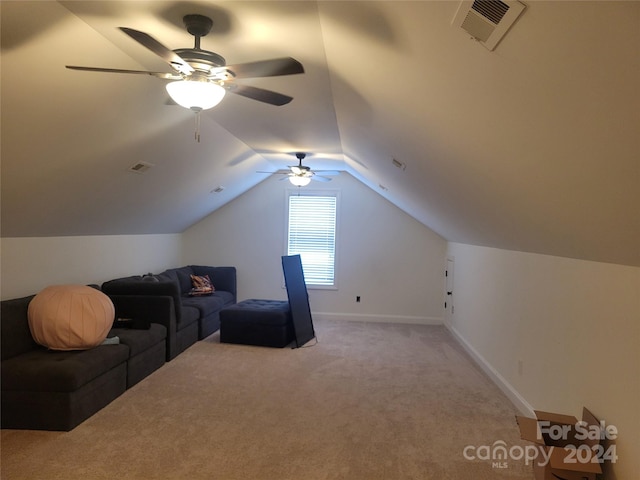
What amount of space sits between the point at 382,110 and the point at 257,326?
12.1 ft

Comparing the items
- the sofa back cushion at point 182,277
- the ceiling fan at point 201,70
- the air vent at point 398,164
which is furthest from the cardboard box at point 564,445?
the sofa back cushion at point 182,277

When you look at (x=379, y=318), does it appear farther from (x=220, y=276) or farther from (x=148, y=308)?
(x=148, y=308)

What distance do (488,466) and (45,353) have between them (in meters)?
3.46

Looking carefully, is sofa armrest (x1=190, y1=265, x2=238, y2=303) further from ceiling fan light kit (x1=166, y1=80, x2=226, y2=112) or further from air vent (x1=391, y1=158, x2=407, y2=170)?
ceiling fan light kit (x1=166, y1=80, x2=226, y2=112)

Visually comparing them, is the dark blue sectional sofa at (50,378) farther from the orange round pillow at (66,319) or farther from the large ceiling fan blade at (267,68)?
the large ceiling fan blade at (267,68)

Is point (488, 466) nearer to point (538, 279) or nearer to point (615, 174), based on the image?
point (538, 279)

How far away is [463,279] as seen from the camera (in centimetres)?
603

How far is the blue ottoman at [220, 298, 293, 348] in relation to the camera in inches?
223

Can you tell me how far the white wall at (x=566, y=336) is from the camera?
2273 millimetres

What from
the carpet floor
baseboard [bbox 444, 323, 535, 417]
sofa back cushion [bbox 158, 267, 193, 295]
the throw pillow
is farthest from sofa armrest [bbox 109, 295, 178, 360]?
baseboard [bbox 444, 323, 535, 417]

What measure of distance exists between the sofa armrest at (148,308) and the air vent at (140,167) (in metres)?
1.41

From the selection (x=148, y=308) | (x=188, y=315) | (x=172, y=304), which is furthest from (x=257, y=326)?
(x=148, y=308)

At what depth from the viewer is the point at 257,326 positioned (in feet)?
18.7

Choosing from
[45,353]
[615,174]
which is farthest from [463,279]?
[45,353]
